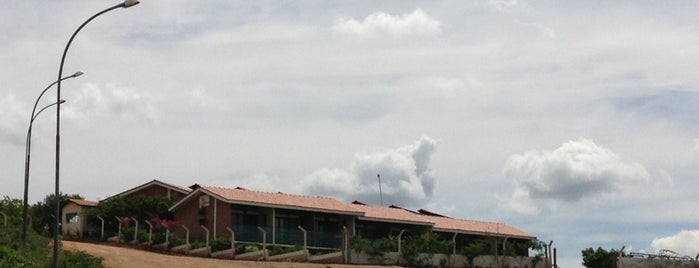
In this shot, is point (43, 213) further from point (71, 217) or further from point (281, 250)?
point (281, 250)

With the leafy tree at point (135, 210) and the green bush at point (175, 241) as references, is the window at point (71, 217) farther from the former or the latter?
the green bush at point (175, 241)

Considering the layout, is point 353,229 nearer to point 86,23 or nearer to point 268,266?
point 268,266

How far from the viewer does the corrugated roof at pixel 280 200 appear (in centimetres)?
6150


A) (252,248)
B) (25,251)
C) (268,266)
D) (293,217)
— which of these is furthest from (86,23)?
(293,217)

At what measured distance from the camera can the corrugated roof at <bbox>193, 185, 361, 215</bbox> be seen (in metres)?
61.5

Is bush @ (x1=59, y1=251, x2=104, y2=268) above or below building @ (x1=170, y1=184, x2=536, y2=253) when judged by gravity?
below

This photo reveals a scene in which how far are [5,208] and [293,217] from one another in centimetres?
1704

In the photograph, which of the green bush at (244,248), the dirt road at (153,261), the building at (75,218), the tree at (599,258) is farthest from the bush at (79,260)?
the tree at (599,258)

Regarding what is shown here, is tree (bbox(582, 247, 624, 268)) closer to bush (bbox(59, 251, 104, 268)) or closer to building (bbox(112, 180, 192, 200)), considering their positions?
building (bbox(112, 180, 192, 200))

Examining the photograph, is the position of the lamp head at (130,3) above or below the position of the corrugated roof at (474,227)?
above

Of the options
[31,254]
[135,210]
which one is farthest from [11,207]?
[31,254]

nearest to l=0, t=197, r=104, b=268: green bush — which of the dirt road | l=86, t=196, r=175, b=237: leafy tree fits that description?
the dirt road

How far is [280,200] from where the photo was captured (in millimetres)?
63312

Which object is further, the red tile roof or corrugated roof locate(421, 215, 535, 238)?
corrugated roof locate(421, 215, 535, 238)
